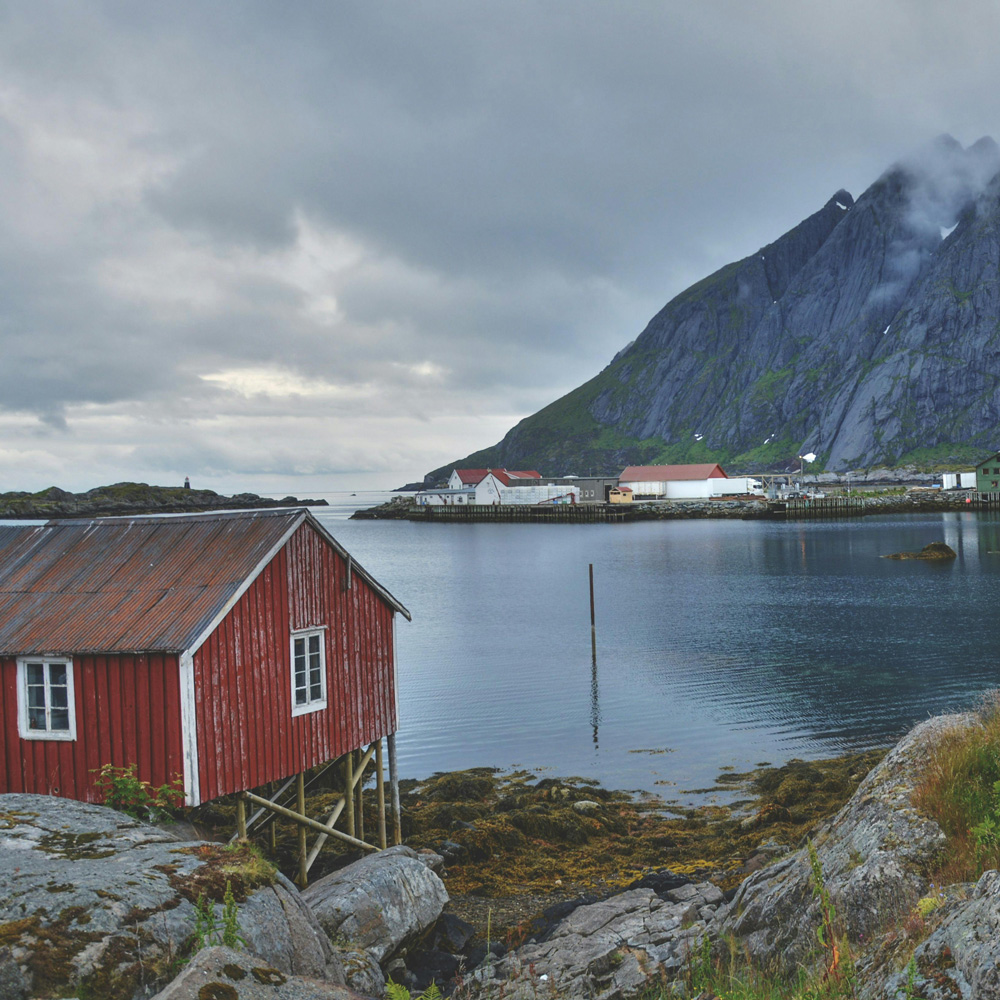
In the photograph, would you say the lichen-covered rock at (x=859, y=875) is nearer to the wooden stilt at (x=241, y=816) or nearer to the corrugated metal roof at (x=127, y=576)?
the wooden stilt at (x=241, y=816)

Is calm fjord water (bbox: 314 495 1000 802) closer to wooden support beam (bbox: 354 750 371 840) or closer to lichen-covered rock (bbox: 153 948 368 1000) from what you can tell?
wooden support beam (bbox: 354 750 371 840)

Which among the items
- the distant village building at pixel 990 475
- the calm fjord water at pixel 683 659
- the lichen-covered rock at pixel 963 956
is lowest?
the calm fjord water at pixel 683 659

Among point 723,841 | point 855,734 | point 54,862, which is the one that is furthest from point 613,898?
point 855,734

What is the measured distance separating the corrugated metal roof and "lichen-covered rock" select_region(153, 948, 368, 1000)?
7.07m

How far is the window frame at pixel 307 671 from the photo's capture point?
1469 cm

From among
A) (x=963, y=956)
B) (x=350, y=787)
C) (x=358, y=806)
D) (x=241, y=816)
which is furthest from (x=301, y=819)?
(x=963, y=956)

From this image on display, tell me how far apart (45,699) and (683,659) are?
30.5m

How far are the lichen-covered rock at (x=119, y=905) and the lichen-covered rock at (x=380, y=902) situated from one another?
2.50 metres

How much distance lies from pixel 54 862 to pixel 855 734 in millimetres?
24751

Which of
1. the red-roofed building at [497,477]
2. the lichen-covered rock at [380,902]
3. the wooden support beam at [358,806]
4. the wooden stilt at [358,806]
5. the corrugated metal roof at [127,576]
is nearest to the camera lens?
the lichen-covered rock at [380,902]

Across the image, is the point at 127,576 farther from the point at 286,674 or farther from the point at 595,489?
the point at 595,489

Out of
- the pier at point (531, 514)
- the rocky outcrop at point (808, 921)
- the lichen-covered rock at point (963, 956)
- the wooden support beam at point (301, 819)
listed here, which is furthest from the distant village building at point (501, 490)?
the lichen-covered rock at point (963, 956)

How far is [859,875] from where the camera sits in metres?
7.65

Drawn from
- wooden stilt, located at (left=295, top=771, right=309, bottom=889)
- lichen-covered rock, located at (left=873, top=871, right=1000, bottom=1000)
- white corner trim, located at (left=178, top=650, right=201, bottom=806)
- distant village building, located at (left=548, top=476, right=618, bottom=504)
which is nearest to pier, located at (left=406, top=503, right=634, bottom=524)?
distant village building, located at (left=548, top=476, right=618, bottom=504)
